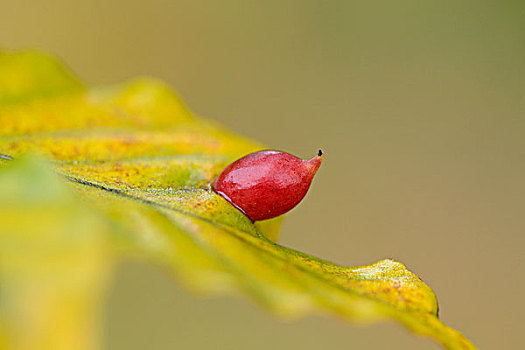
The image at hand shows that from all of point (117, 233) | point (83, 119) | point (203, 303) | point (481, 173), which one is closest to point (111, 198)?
point (117, 233)

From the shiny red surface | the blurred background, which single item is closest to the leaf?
the shiny red surface

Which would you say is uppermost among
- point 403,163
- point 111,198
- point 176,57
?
point 111,198

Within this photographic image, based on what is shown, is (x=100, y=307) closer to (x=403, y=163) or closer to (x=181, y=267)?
(x=181, y=267)

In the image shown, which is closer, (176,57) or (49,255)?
(49,255)

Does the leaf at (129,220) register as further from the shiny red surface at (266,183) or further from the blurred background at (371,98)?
the blurred background at (371,98)

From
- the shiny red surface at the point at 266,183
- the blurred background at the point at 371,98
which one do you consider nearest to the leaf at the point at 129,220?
the shiny red surface at the point at 266,183

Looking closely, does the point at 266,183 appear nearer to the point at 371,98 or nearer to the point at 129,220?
the point at 129,220

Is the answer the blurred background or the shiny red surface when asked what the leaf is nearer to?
the shiny red surface
